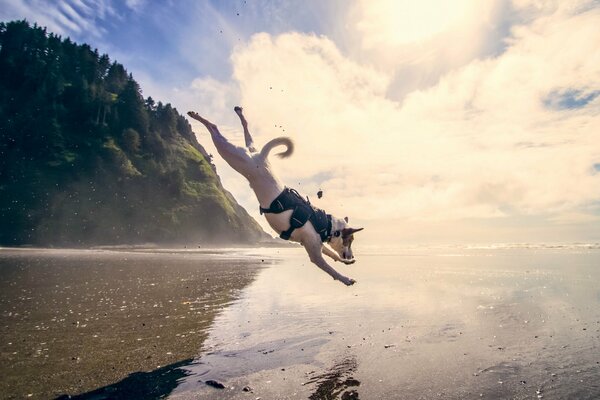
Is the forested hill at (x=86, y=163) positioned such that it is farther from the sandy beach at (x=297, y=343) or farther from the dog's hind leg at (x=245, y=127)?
the dog's hind leg at (x=245, y=127)

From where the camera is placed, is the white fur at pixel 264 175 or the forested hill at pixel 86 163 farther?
the forested hill at pixel 86 163

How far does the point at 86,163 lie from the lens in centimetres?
5894

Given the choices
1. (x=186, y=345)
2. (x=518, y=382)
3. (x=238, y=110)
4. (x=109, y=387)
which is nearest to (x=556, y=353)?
(x=518, y=382)

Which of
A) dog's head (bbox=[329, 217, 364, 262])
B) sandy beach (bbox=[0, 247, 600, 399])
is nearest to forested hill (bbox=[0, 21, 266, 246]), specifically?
sandy beach (bbox=[0, 247, 600, 399])

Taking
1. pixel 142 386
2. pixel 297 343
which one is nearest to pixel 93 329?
pixel 142 386

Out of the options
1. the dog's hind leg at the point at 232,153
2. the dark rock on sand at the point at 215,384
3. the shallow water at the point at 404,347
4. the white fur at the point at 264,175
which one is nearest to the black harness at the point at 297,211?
the white fur at the point at 264,175

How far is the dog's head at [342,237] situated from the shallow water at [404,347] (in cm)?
165

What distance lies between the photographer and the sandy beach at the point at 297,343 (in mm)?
4543

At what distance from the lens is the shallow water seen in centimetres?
454

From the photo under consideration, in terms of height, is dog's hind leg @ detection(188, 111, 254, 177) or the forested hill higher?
the forested hill

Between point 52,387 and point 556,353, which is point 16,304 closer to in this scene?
point 52,387

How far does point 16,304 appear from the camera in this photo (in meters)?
9.16

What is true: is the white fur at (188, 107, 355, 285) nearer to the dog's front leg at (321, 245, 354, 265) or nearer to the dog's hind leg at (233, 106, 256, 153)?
the dog's hind leg at (233, 106, 256, 153)

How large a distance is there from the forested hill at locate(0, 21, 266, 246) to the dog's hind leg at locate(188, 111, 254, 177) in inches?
1934
